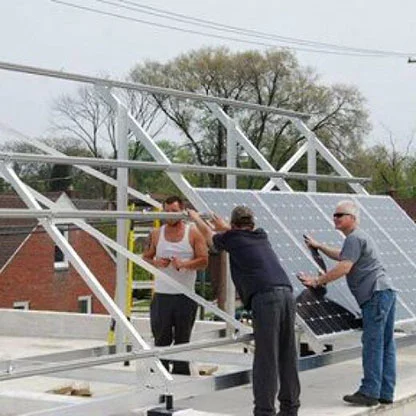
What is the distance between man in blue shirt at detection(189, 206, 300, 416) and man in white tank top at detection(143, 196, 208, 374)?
90 centimetres

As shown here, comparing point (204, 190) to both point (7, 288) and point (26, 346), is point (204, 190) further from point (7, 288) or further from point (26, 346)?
point (7, 288)

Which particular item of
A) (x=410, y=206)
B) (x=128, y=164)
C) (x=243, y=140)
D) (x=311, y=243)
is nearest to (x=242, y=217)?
(x=128, y=164)

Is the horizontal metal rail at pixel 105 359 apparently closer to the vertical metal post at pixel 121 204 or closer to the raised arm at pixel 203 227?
the raised arm at pixel 203 227

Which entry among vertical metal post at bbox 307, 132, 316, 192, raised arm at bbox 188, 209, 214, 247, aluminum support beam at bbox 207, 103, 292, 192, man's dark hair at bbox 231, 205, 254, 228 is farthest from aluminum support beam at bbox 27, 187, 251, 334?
vertical metal post at bbox 307, 132, 316, 192

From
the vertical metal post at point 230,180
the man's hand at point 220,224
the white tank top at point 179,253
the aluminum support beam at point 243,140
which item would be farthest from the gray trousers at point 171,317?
the aluminum support beam at point 243,140

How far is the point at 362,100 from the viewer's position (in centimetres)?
5300

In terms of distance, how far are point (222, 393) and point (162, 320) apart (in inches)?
47.3

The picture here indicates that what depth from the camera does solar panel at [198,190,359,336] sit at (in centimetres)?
793

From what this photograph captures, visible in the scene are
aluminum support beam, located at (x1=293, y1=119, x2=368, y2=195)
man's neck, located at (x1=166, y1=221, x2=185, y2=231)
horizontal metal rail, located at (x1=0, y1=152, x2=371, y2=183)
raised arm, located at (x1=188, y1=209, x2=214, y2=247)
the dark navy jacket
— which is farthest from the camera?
aluminum support beam, located at (x1=293, y1=119, x2=368, y2=195)

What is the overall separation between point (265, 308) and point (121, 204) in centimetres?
182

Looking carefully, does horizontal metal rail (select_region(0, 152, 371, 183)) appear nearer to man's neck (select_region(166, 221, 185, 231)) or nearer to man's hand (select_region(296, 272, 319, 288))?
man's neck (select_region(166, 221, 185, 231))

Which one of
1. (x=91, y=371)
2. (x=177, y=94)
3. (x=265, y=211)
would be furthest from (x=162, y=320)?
(x=177, y=94)

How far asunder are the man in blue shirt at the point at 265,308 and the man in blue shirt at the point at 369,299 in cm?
99

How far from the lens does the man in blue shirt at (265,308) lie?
6914mm
